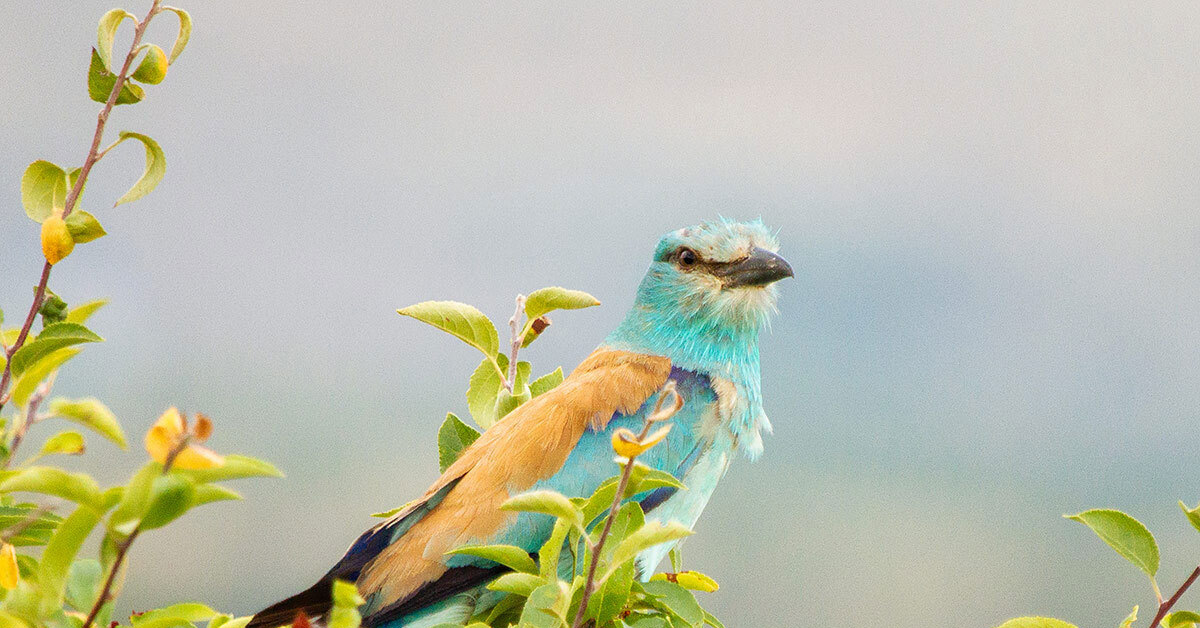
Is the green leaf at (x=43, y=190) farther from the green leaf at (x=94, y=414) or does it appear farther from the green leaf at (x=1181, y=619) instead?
the green leaf at (x=1181, y=619)

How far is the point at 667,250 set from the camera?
3697 millimetres

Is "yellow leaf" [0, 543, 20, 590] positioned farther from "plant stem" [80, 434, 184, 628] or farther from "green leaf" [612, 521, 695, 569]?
"green leaf" [612, 521, 695, 569]

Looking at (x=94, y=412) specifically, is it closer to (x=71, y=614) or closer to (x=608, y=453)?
(x=71, y=614)

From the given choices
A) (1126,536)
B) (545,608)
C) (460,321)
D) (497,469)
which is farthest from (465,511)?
(1126,536)

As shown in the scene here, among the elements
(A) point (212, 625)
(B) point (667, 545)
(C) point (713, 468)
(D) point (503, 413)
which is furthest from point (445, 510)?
(A) point (212, 625)

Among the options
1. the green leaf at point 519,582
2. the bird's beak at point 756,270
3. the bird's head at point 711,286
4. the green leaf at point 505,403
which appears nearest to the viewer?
the green leaf at point 519,582

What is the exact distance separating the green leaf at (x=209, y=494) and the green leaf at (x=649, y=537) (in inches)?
22.1

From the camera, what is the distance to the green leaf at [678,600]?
1728 millimetres

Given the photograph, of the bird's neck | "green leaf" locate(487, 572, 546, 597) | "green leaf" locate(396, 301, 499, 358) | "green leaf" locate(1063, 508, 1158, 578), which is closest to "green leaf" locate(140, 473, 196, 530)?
"green leaf" locate(487, 572, 546, 597)

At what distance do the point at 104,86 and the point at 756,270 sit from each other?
2.17m

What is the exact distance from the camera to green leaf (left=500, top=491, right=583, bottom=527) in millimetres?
1365

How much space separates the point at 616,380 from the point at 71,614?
1.97m

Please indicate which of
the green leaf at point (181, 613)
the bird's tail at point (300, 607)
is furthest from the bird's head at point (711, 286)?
the green leaf at point (181, 613)

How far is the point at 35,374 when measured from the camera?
1.23 metres
